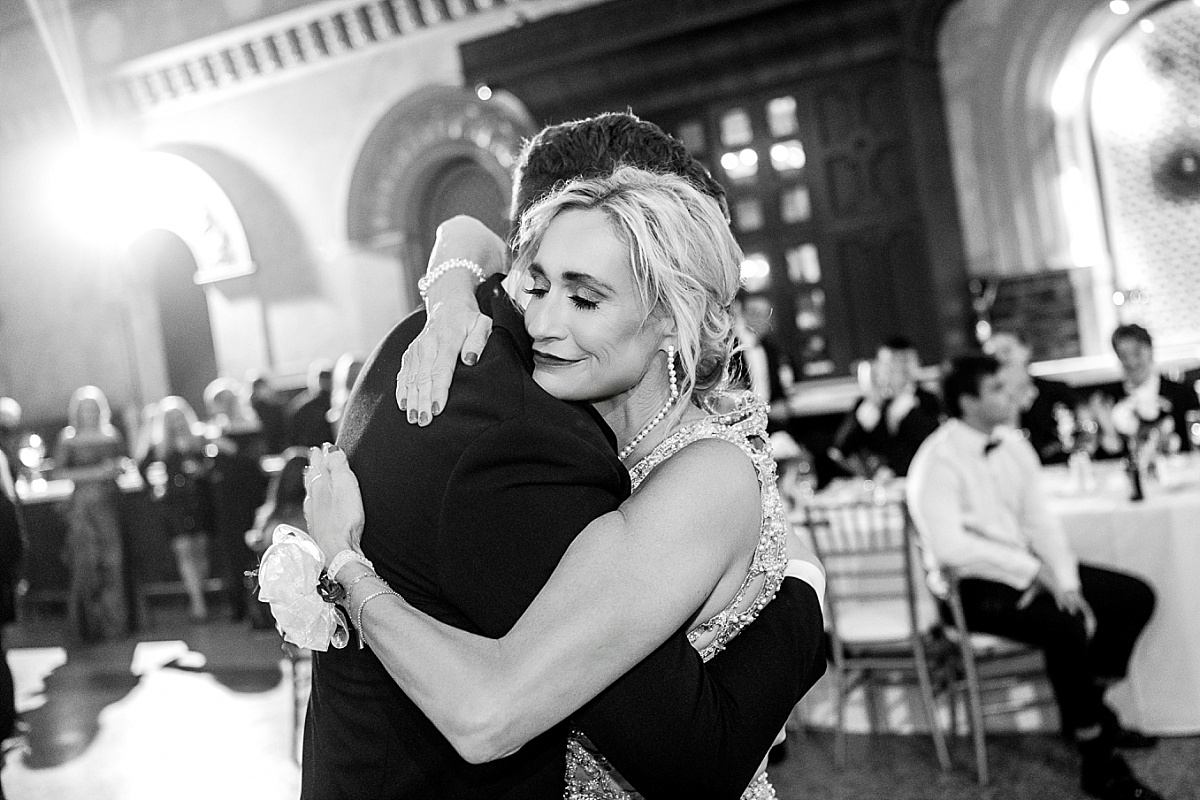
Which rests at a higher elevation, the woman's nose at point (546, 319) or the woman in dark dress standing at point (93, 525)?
the woman's nose at point (546, 319)

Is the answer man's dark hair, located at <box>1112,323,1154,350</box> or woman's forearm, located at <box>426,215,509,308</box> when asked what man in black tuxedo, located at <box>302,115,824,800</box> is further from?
man's dark hair, located at <box>1112,323,1154,350</box>

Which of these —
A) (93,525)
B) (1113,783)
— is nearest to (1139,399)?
(1113,783)

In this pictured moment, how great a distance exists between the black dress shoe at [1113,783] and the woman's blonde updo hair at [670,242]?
2.73 m

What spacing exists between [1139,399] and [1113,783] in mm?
2439

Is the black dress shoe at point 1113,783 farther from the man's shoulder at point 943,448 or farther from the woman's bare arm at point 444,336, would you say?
the woman's bare arm at point 444,336

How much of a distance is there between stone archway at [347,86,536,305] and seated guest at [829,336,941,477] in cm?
388

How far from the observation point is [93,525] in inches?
318

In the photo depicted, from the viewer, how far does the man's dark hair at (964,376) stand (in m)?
4.02

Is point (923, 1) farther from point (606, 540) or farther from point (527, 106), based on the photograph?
point (606, 540)

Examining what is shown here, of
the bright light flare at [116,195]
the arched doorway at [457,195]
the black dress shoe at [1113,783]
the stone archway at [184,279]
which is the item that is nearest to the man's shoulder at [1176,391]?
the black dress shoe at [1113,783]

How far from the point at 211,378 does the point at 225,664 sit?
19.1 feet

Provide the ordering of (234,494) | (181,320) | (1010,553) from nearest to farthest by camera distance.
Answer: (1010,553) < (234,494) < (181,320)

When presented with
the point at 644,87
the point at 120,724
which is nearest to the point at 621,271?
the point at 120,724

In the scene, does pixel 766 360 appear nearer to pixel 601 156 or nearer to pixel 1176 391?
pixel 1176 391
